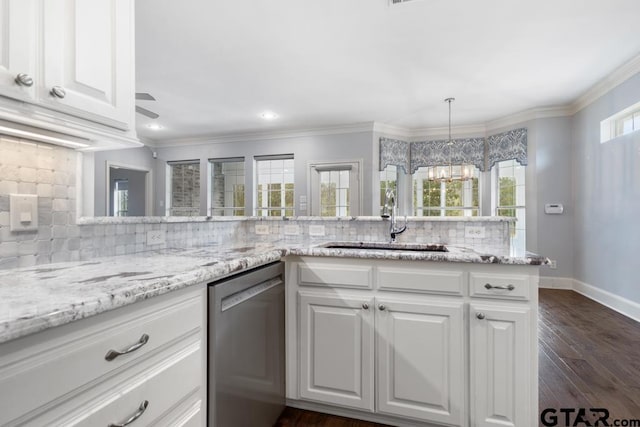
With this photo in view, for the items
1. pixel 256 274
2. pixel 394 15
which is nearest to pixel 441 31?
pixel 394 15

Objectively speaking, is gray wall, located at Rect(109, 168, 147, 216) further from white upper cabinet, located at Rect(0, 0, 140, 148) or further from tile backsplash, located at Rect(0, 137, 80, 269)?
white upper cabinet, located at Rect(0, 0, 140, 148)

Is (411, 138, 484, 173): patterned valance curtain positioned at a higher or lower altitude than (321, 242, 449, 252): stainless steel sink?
higher

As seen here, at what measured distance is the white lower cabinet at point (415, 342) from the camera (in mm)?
1387

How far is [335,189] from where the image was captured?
5.72 meters

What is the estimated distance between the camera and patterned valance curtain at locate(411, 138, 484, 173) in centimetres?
553

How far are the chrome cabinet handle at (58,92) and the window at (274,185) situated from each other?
5022 mm

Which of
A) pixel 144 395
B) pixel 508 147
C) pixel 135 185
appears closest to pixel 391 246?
pixel 144 395

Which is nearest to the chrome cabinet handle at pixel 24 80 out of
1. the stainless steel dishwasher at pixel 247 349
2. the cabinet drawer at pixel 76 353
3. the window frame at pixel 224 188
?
the cabinet drawer at pixel 76 353

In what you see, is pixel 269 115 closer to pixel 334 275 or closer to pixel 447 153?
pixel 447 153

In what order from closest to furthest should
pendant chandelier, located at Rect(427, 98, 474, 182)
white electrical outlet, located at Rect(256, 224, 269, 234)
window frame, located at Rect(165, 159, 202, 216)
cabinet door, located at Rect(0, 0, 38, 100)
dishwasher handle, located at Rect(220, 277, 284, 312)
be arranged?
cabinet door, located at Rect(0, 0, 38, 100) → dishwasher handle, located at Rect(220, 277, 284, 312) → white electrical outlet, located at Rect(256, 224, 269, 234) → pendant chandelier, located at Rect(427, 98, 474, 182) → window frame, located at Rect(165, 159, 202, 216)

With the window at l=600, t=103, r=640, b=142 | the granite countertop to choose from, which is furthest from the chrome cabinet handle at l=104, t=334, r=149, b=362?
the window at l=600, t=103, r=640, b=142

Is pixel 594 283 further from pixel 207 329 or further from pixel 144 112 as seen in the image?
pixel 144 112

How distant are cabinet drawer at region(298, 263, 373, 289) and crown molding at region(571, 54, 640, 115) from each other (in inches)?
147

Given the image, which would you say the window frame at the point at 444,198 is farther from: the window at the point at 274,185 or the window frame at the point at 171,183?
the window frame at the point at 171,183
